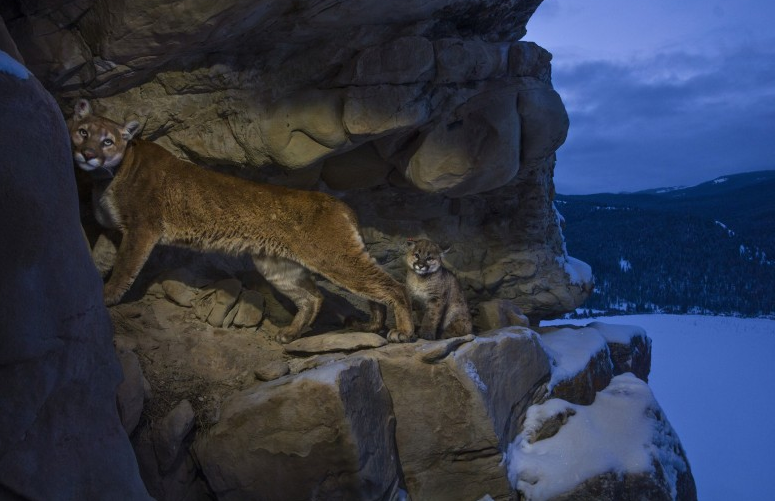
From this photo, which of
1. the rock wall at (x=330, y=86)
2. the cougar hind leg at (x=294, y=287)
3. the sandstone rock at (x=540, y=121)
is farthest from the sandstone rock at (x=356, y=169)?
the sandstone rock at (x=540, y=121)

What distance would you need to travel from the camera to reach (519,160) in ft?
21.8

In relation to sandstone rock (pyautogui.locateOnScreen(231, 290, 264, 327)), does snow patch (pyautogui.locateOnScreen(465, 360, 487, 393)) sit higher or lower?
lower

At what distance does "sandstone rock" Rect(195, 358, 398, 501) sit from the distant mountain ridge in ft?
23.2

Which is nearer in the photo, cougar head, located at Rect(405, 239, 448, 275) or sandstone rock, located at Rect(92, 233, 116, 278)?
sandstone rock, located at Rect(92, 233, 116, 278)

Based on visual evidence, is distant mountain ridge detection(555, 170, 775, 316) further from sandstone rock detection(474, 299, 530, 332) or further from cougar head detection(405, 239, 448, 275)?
cougar head detection(405, 239, 448, 275)

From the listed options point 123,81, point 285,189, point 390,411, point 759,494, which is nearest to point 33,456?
point 390,411

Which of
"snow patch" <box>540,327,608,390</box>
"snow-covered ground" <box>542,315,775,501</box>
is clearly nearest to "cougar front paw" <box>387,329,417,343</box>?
"snow patch" <box>540,327,608,390</box>

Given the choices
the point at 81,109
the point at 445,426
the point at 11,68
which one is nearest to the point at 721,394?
the point at 445,426

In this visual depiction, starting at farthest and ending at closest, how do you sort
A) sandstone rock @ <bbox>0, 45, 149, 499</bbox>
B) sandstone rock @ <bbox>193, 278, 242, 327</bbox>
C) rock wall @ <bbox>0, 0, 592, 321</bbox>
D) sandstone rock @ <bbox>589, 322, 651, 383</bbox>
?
sandstone rock @ <bbox>589, 322, 651, 383</bbox> < sandstone rock @ <bbox>193, 278, 242, 327</bbox> < rock wall @ <bbox>0, 0, 592, 321</bbox> < sandstone rock @ <bbox>0, 45, 149, 499</bbox>

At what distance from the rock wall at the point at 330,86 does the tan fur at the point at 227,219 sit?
546mm

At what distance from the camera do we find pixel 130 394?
369 centimetres

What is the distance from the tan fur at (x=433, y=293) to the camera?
5.71 meters

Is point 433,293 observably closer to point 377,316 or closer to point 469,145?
point 377,316

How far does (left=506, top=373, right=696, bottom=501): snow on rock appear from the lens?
15.5 feet
